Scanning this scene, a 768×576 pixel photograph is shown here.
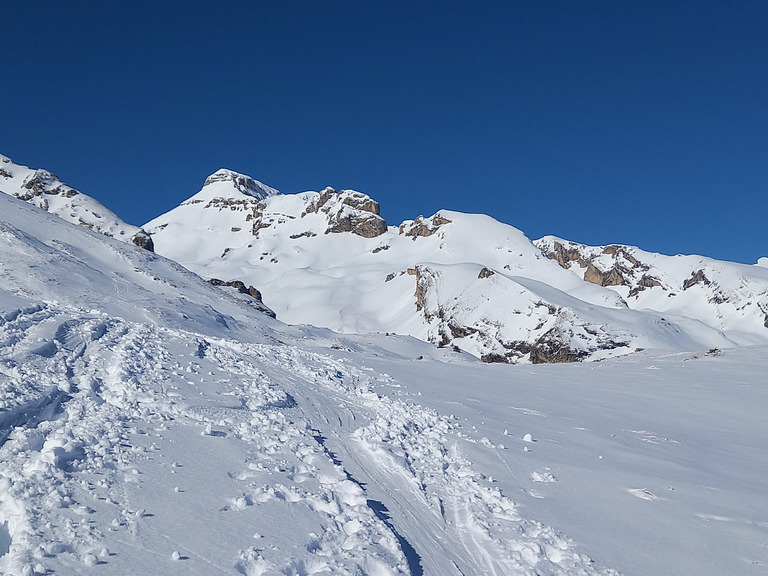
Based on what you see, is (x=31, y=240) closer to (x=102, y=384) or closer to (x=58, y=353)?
(x=58, y=353)

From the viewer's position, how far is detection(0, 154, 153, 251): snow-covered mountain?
97.7 metres

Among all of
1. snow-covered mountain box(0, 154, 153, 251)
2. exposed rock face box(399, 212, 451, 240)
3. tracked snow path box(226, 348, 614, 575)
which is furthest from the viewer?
exposed rock face box(399, 212, 451, 240)

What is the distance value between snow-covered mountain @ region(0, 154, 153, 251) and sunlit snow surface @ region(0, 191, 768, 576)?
8884 centimetres

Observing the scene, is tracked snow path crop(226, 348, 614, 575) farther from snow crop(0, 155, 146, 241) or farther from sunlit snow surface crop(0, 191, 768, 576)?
snow crop(0, 155, 146, 241)

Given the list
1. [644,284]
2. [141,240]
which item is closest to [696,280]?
[644,284]

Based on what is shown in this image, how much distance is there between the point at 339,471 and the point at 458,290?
100285 mm

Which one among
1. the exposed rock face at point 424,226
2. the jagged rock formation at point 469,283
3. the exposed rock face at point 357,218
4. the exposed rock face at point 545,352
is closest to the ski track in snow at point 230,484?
the jagged rock formation at point 469,283

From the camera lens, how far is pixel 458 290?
106 metres

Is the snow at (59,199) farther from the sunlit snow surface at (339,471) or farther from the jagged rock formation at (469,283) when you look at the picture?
the sunlit snow surface at (339,471)

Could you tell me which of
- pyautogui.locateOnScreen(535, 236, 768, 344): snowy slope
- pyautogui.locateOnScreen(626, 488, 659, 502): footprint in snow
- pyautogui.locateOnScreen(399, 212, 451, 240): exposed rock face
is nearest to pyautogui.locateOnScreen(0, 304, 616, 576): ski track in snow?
pyautogui.locateOnScreen(626, 488, 659, 502): footprint in snow

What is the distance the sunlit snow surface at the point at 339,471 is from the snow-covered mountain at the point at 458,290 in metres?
63.0

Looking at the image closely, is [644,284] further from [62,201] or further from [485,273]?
[62,201]

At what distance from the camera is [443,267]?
117 meters

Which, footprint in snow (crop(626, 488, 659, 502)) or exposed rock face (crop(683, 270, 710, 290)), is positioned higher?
exposed rock face (crop(683, 270, 710, 290))
